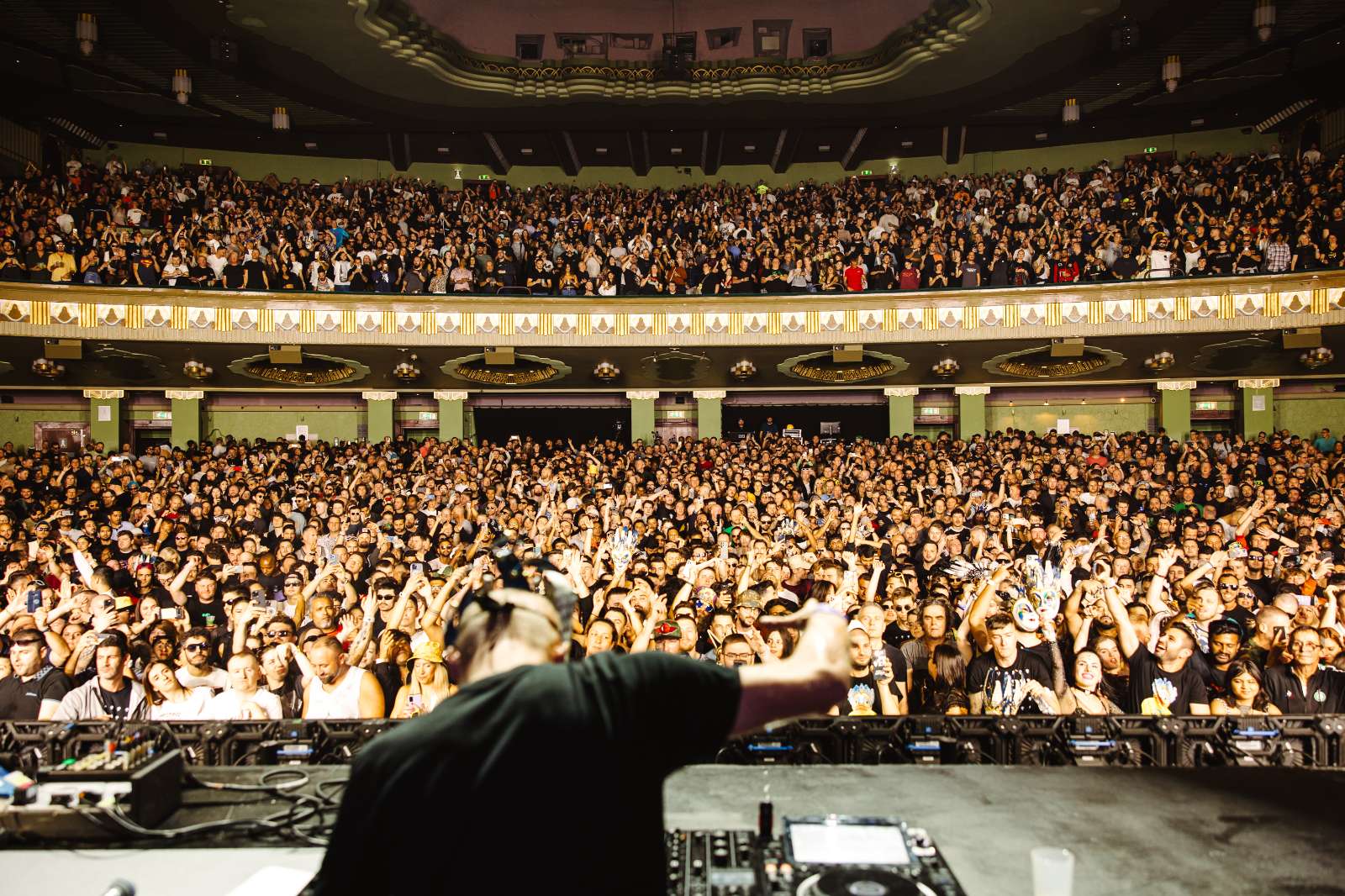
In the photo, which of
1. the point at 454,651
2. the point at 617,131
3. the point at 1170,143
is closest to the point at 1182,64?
the point at 1170,143

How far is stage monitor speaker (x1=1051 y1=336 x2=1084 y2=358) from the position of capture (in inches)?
522

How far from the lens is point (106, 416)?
16438 millimetres

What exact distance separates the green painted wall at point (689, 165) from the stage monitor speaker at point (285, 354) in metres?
7.30

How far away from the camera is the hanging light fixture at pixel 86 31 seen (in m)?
12.7

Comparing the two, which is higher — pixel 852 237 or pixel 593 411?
pixel 852 237

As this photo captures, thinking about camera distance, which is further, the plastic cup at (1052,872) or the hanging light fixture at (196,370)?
the hanging light fixture at (196,370)

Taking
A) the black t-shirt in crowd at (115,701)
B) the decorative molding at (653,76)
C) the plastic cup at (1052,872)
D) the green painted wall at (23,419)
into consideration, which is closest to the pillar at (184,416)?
the green painted wall at (23,419)

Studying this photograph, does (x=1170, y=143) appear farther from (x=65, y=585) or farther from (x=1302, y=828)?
(x=65, y=585)

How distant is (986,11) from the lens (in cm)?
1316

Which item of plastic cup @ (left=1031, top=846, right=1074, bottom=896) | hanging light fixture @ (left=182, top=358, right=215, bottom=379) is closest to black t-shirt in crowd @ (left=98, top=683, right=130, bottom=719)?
plastic cup @ (left=1031, top=846, right=1074, bottom=896)

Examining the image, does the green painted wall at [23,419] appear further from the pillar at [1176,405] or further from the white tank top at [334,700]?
the pillar at [1176,405]

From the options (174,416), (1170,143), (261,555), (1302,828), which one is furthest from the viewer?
(1170,143)

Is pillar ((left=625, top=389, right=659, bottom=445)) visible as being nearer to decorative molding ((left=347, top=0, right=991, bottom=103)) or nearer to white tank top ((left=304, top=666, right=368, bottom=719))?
decorative molding ((left=347, top=0, right=991, bottom=103))

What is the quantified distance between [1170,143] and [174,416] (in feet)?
73.5
